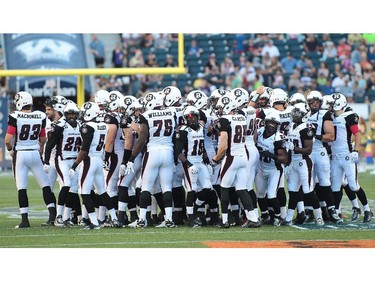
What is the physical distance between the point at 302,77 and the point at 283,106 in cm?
1410

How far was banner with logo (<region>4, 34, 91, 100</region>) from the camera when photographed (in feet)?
82.2

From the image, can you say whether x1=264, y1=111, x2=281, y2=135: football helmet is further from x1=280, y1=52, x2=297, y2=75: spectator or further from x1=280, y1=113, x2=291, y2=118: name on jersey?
x1=280, y1=52, x2=297, y2=75: spectator

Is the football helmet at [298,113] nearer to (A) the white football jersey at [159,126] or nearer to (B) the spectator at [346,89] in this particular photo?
(A) the white football jersey at [159,126]

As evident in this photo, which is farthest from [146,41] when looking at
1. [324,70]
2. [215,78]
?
[324,70]

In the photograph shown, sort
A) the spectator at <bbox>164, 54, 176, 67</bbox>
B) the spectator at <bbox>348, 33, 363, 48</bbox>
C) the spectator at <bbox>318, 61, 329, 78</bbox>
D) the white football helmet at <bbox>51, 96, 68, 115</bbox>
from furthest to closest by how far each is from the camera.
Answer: the spectator at <bbox>348, 33, 363, 48</bbox> → the spectator at <bbox>318, 61, 329, 78</bbox> → the spectator at <bbox>164, 54, 176, 67</bbox> → the white football helmet at <bbox>51, 96, 68, 115</bbox>

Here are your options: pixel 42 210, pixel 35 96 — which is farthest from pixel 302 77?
pixel 42 210

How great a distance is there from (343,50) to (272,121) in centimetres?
1530

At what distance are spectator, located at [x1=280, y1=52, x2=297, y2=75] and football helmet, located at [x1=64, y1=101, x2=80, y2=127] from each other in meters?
14.5

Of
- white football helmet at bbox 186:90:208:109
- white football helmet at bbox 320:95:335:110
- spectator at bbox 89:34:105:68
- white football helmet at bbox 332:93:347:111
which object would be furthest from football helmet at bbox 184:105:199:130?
spectator at bbox 89:34:105:68

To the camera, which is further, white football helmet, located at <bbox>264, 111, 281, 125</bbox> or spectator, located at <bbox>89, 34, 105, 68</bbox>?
spectator, located at <bbox>89, 34, 105, 68</bbox>

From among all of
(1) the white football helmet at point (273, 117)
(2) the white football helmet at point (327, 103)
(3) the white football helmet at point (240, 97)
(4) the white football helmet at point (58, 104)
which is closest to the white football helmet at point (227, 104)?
(3) the white football helmet at point (240, 97)

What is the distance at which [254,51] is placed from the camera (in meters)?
27.0

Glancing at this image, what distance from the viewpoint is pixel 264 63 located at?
26.6 metres

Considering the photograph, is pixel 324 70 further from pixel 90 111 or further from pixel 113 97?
pixel 90 111
